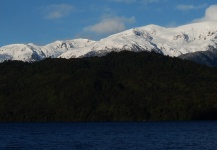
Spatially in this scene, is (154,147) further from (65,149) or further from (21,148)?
(21,148)

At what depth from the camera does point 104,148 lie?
152 meters

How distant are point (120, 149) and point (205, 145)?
84.1 ft

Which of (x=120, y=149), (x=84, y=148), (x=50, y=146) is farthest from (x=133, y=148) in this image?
(x=50, y=146)

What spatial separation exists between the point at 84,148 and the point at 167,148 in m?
22.8

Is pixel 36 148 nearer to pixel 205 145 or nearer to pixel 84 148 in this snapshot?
pixel 84 148

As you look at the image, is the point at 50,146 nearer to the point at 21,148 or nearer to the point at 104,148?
the point at 21,148

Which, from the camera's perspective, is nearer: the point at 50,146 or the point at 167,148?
the point at 167,148

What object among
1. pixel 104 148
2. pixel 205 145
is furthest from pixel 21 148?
pixel 205 145

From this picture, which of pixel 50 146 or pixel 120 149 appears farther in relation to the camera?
pixel 50 146

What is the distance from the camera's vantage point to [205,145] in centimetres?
15638

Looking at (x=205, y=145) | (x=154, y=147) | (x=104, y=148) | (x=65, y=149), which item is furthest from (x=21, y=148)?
(x=205, y=145)

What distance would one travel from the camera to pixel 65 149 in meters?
152

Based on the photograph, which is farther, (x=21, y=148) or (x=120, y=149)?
(x=21, y=148)

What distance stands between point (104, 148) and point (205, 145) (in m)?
28.8
